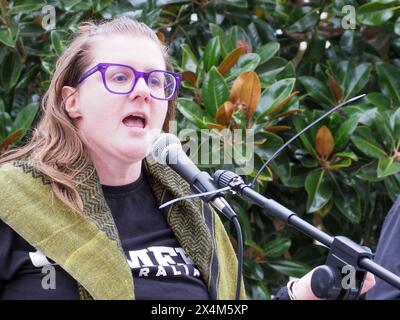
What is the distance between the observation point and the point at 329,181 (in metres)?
2.77

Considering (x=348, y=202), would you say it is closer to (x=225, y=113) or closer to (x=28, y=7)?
(x=225, y=113)

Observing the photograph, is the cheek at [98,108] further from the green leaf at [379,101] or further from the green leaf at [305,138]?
the green leaf at [379,101]

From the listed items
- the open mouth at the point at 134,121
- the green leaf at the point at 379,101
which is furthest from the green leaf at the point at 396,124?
the open mouth at the point at 134,121

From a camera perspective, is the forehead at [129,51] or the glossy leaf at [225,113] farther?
the glossy leaf at [225,113]

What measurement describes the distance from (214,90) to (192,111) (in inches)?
4.2

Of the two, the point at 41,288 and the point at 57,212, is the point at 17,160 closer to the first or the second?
the point at 57,212

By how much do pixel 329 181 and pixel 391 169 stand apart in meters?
0.27

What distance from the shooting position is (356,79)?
286 cm

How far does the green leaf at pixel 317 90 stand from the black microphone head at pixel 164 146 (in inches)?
49.1

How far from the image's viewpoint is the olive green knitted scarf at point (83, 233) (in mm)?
1746

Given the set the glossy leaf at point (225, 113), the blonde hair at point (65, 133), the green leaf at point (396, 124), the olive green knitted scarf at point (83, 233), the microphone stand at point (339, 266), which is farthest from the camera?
the green leaf at point (396, 124)

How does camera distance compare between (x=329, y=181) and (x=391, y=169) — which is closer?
(x=391, y=169)

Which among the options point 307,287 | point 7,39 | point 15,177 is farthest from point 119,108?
point 7,39

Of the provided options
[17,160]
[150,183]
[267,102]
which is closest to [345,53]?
[267,102]
